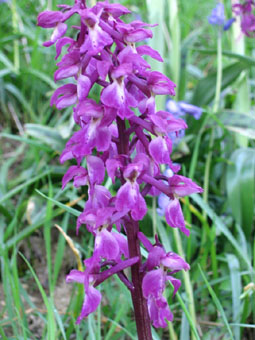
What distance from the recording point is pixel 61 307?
6.16 feet

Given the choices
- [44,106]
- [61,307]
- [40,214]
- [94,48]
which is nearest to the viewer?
[94,48]

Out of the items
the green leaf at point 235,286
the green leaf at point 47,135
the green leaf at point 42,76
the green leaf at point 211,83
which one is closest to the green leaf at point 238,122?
the green leaf at point 211,83

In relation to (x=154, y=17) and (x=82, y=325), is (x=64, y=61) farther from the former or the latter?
(x=154, y=17)

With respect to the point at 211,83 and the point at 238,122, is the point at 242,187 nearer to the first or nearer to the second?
the point at 238,122

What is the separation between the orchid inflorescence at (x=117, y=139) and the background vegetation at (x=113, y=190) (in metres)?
0.23

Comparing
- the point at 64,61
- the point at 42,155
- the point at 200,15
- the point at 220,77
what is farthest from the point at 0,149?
the point at 200,15

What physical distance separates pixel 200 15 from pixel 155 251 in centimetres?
382

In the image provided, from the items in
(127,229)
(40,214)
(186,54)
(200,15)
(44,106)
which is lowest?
(40,214)

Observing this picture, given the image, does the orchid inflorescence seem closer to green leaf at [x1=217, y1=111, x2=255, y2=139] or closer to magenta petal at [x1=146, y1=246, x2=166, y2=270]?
magenta petal at [x1=146, y1=246, x2=166, y2=270]

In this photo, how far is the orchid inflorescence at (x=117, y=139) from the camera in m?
0.93

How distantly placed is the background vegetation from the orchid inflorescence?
23 cm

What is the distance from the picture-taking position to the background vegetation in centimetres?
153

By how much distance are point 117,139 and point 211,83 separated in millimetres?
→ 1792

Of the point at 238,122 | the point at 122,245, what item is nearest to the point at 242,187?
the point at 238,122
